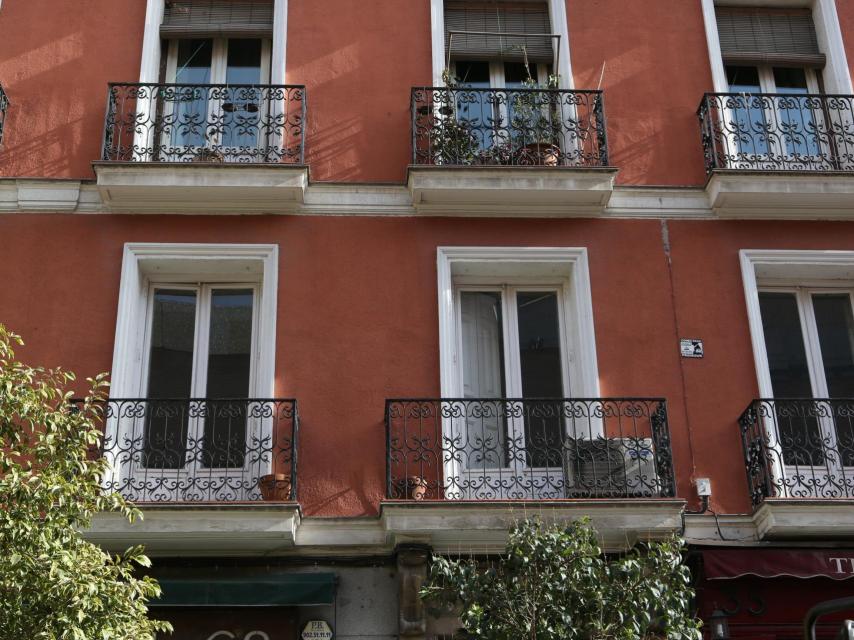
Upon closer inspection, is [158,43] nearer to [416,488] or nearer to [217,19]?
[217,19]

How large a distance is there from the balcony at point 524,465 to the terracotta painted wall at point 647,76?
2837 millimetres

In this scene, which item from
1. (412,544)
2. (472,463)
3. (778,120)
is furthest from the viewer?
(778,120)

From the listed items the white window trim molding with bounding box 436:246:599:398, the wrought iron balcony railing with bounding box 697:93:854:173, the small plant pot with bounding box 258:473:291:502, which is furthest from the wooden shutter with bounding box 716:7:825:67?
the small plant pot with bounding box 258:473:291:502

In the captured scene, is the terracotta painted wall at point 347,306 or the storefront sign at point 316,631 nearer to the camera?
the storefront sign at point 316,631

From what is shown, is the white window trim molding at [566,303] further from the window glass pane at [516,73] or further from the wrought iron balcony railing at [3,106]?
the wrought iron balcony railing at [3,106]

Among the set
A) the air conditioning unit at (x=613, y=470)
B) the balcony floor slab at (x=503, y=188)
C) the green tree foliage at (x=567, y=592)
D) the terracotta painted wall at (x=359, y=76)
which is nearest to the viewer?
the green tree foliage at (x=567, y=592)

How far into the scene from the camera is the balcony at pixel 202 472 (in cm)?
957

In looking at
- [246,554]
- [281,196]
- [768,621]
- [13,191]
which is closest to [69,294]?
[13,191]

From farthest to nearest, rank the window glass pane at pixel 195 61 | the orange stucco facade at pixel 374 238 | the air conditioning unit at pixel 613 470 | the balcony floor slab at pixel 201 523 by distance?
the window glass pane at pixel 195 61 → the orange stucco facade at pixel 374 238 → the air conditioning unit at pixel 613 470 → the balcony floor slab at pixel 201 523

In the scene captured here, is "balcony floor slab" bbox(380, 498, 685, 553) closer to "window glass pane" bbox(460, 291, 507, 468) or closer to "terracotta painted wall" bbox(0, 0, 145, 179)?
"window glass pane" bbox(460, 291, 507, 468)

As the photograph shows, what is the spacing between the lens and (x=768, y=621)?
985cm

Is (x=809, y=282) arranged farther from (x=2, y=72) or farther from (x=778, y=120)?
(x=2, y=72)

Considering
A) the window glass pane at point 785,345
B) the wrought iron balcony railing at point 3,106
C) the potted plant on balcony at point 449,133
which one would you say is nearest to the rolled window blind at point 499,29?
the potted plant on balcony at point 449,133

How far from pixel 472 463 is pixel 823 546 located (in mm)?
3224
